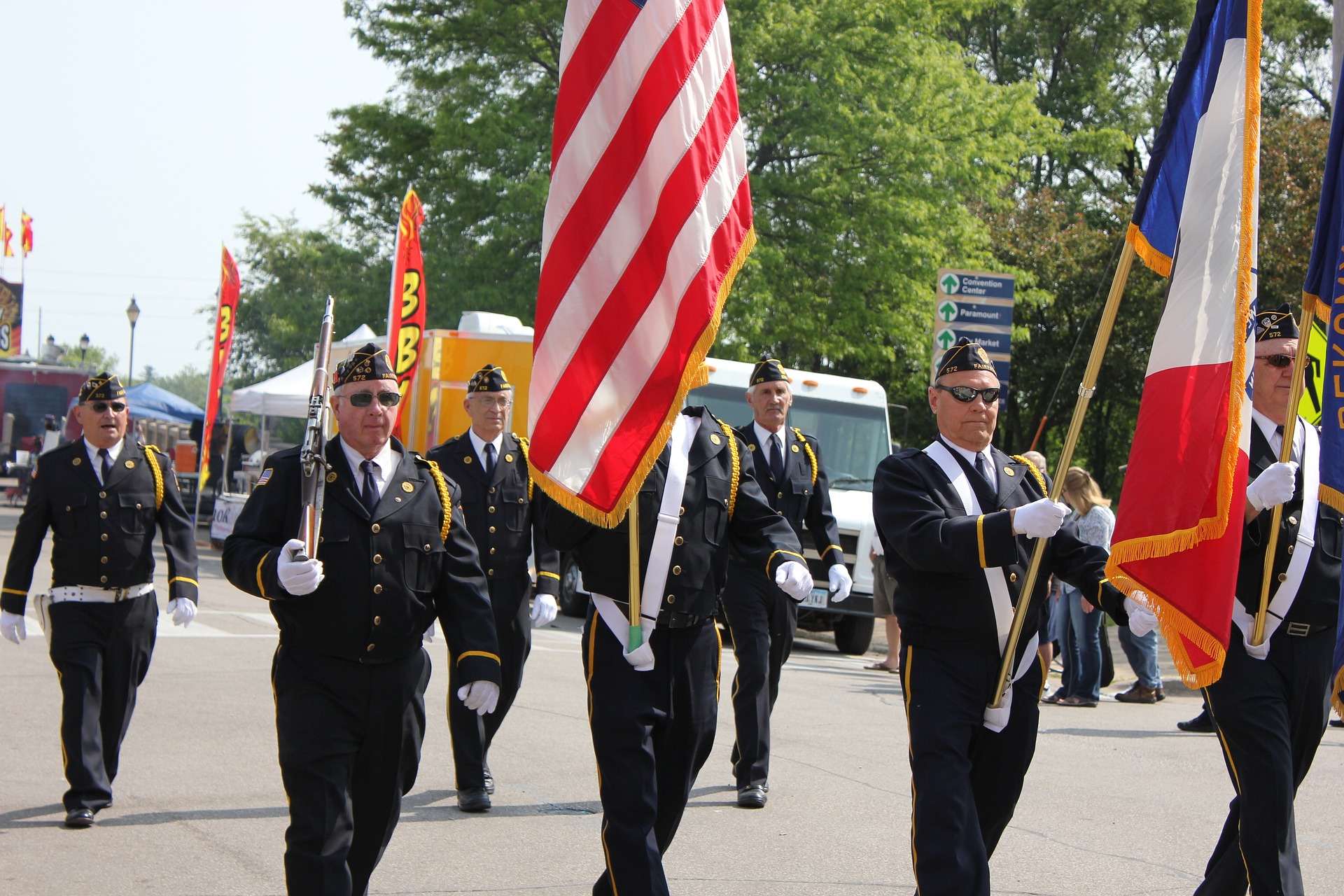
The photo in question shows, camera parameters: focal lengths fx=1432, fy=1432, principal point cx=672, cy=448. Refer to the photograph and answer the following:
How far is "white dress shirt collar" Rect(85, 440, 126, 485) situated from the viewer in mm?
7231

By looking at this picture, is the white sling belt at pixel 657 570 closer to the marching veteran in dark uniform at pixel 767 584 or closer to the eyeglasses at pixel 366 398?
the eyeglasses at pixel 366 398

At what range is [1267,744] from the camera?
4.73m

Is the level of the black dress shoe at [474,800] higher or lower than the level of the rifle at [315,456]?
lower

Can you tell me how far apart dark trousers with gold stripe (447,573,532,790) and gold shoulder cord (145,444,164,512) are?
1754mm

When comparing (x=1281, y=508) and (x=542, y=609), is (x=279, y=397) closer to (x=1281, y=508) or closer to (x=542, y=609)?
Answer: (x=542, y=609)

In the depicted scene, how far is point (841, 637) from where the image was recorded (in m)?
15.8

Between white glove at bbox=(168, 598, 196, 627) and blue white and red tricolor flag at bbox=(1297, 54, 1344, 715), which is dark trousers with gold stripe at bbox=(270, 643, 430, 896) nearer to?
white glove at bbox=(168, 598, 196, 627)

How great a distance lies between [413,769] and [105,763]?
2902 millimetres

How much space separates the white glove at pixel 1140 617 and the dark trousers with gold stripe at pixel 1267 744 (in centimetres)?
35

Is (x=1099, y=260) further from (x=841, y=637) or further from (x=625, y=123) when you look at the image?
(x=625, y=123)

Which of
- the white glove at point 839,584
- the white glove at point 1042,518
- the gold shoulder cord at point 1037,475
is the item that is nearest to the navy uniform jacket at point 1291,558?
the gold shoulder cord at point 1037,475

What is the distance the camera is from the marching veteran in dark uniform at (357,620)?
452cm

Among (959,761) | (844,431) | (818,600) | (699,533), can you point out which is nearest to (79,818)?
(699,533)

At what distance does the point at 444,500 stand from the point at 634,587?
29.5 inches
